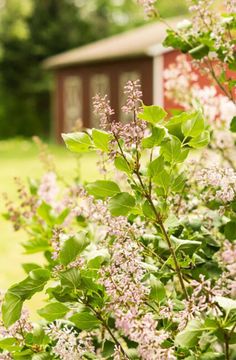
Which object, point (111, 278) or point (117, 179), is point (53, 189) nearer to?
point (117, 179)

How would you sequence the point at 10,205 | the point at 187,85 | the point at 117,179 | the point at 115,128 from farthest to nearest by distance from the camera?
the point at 187,85 → the point at 10,205 → the point at 117,179 → the point at 115,128

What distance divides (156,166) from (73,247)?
27 centimetres

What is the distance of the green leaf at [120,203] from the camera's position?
1846 millimetres

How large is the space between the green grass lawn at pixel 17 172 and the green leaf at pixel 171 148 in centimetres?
97

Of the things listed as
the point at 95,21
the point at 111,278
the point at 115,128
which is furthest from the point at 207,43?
the point at 95,21

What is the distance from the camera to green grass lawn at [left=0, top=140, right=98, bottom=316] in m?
8.41

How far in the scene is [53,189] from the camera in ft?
10.8

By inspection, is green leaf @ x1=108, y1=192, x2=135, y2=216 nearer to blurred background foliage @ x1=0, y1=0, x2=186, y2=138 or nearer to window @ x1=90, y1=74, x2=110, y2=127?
window @ x1=90, y1=74, x2=110, y2=127

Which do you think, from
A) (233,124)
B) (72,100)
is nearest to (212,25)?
(233,124)

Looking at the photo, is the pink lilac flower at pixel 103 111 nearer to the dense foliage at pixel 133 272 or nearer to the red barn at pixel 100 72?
the dense foliage at pixel 133 272

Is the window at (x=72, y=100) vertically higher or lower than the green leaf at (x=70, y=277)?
higher

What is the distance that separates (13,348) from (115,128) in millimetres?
646

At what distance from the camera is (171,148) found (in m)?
1.85

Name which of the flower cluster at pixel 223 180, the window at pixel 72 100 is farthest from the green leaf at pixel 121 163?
the window at pixel 72 100
